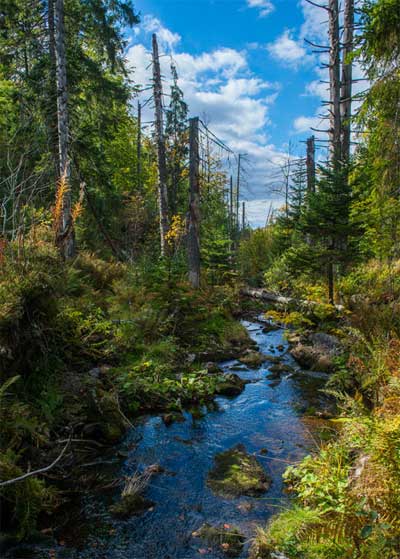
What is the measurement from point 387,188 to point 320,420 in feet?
13.0

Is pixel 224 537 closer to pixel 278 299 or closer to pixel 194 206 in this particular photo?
pixel 194 206

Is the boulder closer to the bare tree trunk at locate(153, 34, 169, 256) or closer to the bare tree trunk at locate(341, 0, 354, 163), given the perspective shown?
the bare tree trunk at locate(341, 0, 354, 163)

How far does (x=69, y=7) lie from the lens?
1211 cm

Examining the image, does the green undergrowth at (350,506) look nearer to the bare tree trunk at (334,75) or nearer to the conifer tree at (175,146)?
the bare tree trunk at (334,75)

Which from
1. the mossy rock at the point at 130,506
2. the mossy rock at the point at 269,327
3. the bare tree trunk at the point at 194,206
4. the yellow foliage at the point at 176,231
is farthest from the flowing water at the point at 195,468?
the yellow foliage at the point at 176,231

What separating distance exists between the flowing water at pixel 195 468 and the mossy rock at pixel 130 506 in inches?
2.5

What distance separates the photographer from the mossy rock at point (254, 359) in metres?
8.52

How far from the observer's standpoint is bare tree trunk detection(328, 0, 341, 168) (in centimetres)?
1211

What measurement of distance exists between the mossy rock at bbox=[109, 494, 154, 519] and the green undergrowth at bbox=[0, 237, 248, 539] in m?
0.63

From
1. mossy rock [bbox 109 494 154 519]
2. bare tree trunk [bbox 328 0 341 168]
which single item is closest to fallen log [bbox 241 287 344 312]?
bare tree trunk [bbox 328 0 341 168]

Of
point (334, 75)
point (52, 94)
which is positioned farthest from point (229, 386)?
point (334, 75)

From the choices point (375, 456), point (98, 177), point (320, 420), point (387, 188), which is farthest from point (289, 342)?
point (98, 177)

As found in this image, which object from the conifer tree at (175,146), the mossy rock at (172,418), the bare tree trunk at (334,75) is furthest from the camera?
the conifer tree at (175,146)

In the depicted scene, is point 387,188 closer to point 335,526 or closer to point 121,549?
point 335,526
